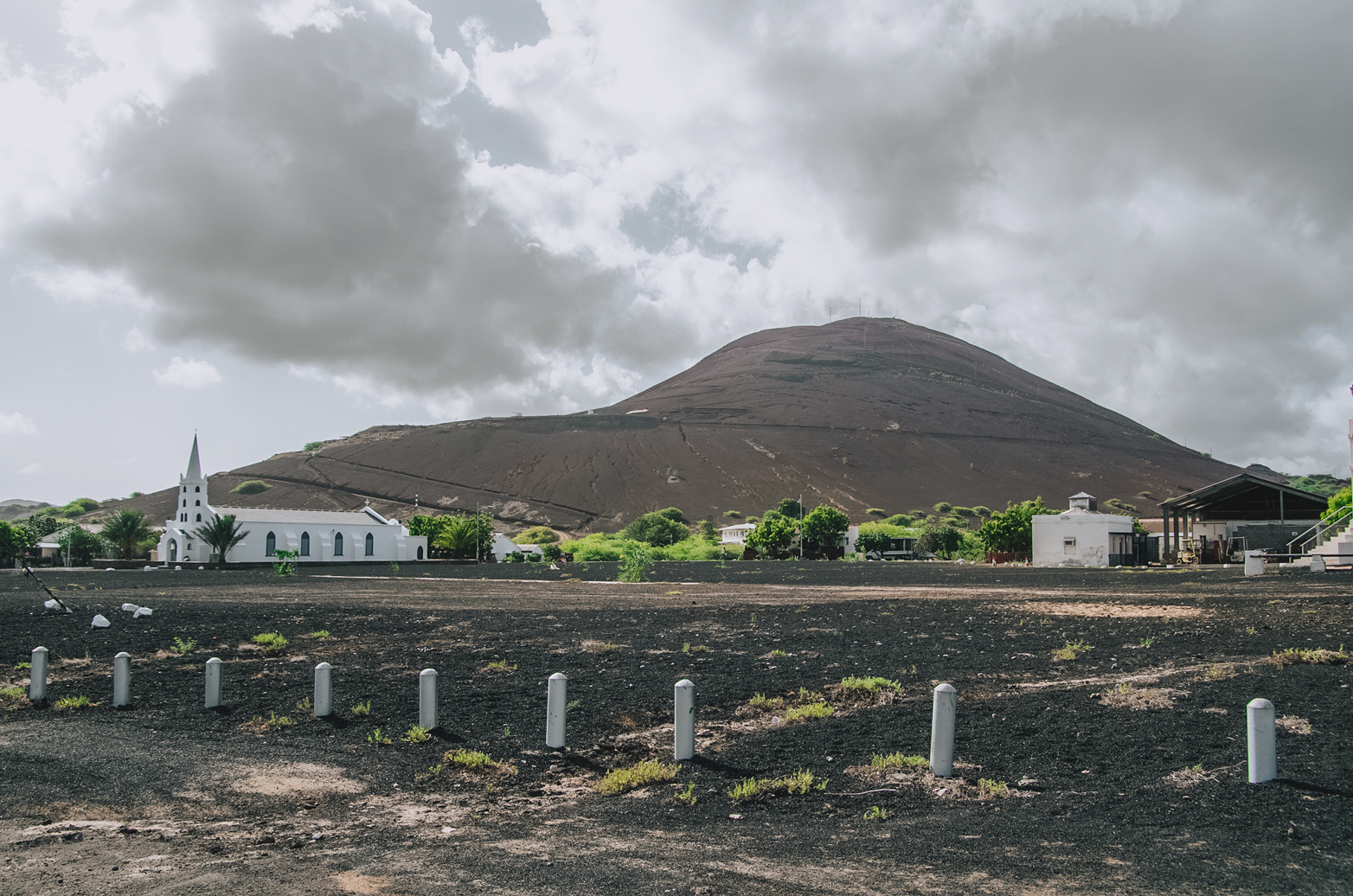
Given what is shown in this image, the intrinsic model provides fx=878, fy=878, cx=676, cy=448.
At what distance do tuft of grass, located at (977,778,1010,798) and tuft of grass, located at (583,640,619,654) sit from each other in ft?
26.1

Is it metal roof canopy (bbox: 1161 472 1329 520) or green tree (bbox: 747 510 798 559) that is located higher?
metal roof canopy (bbox: 1161 472 1329 520)

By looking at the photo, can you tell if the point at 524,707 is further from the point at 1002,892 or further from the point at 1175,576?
the point at 1175,576

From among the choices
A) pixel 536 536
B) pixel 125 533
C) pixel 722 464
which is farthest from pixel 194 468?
pixel 722 464

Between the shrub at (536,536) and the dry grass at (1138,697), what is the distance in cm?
10047

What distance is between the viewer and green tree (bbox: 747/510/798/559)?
7894cm

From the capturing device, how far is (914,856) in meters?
5.38

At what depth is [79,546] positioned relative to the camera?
67.4 metres

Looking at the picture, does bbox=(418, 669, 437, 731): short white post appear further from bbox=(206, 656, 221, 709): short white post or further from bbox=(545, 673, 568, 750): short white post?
bbox=(206, 656, 221, 709): short white post

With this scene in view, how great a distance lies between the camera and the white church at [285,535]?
7044 cm

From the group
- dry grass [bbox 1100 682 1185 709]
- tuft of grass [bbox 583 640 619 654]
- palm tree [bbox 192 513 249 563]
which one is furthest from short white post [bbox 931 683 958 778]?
palm tree [bbox 192 513 249 563]

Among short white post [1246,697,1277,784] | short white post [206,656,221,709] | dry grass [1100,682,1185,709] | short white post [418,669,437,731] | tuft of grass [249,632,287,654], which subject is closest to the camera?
short white post [1246,697,1277,784]

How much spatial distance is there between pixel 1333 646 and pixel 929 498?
445 ft

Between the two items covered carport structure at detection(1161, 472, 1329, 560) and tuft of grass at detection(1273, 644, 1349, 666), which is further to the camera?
covered carport structure at detection(1161, 472, 1329, 560)

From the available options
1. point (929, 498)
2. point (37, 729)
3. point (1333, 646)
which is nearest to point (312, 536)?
point (37, 729)
